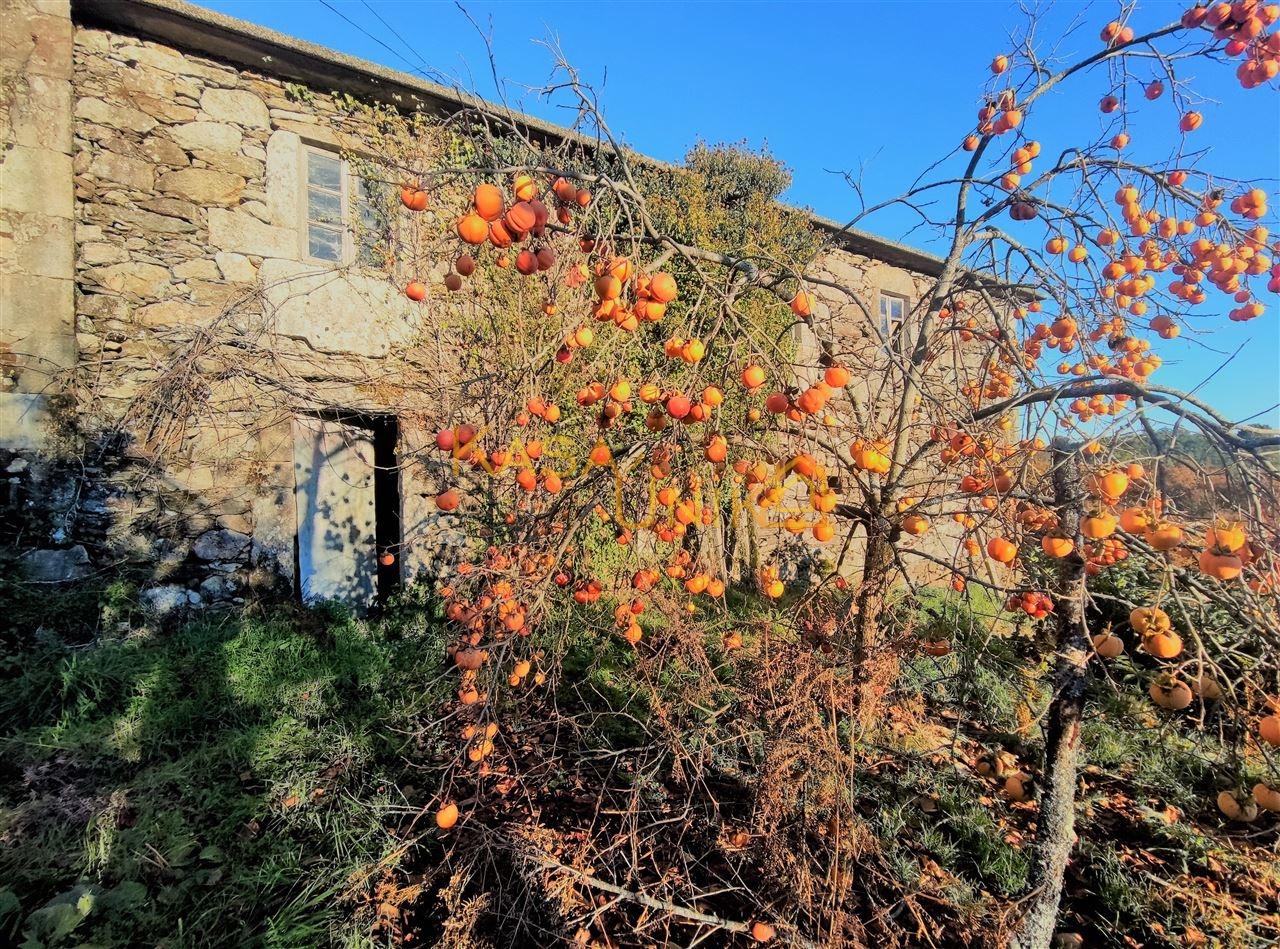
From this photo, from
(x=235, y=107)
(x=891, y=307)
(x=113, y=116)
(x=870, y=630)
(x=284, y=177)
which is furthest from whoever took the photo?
(x=891, y=307)

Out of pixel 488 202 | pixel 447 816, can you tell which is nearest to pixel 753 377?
pixel 488 202

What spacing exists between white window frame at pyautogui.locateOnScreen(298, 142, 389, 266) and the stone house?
1 cm

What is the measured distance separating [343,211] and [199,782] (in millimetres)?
3802

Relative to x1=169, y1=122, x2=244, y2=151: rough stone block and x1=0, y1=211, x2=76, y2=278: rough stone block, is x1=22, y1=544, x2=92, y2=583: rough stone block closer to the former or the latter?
x1=0, y1=211, x2=76, y2=278: rough stone block

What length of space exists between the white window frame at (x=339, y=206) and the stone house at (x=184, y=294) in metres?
0.01

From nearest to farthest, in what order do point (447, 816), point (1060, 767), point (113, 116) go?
point (1060, 767), point (447, 816), point (113, 116)

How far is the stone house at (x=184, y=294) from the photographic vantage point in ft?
11.6

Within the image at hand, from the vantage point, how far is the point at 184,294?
3.93 m

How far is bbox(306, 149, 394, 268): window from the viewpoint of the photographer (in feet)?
14.2

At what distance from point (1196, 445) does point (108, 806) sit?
12.9ft

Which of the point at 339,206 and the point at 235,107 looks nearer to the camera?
the point at 235,107

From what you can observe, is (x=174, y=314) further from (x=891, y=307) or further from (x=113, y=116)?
(x=891, y=307)

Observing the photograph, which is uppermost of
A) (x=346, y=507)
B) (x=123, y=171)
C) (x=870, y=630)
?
(x=123, y=171)

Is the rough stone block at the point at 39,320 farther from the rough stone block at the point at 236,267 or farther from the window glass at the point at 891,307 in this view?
the window glass at the point at 891,307
